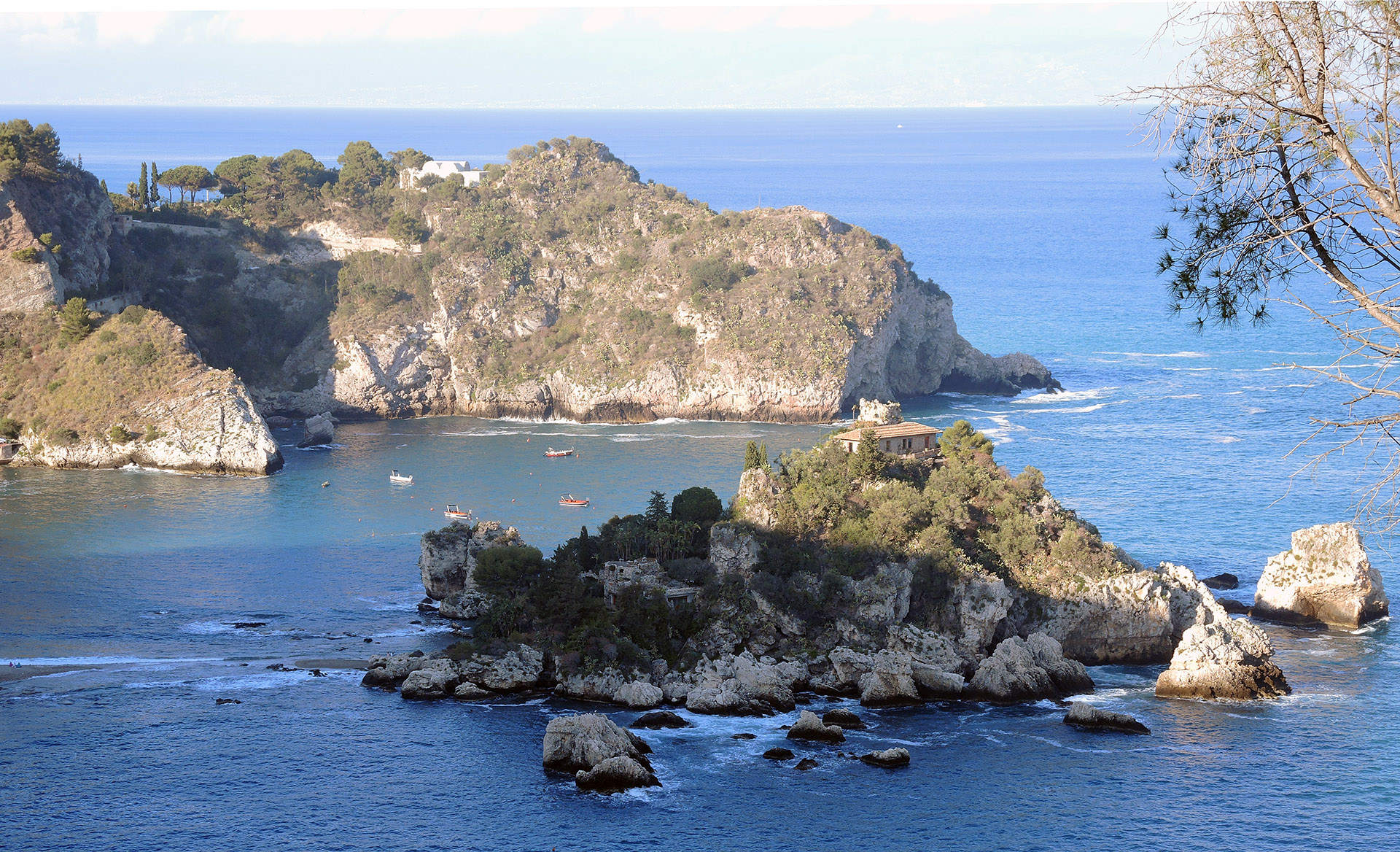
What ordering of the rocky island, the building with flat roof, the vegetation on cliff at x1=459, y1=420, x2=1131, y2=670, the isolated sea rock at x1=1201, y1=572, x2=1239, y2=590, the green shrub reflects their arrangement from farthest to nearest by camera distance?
the green shrub → the building with flat roof → the isolated sea rock at x1=1201, y1=572, x2=1239, y2=590 → the vegetation on cliff at x1=459, y1=420, x2=1131, y2=670 → the rocky island

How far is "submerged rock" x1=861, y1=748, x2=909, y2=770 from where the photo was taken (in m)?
45.9

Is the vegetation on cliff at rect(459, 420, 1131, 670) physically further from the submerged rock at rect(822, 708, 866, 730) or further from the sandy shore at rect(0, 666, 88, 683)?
the sandy shore at rect(0, 666, 88, 683)

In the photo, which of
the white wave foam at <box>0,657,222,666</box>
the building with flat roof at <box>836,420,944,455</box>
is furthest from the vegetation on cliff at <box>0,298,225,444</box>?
the building with flat roof at <box>836,420,944,455</box>

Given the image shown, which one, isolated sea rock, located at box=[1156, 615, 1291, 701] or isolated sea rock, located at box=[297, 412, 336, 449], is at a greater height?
isolated sea rock, located at box=[297, 412, 336, 449]

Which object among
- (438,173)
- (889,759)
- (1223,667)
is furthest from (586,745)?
(438,173)

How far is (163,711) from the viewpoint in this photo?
51125mm

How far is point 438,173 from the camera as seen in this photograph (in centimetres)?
13375

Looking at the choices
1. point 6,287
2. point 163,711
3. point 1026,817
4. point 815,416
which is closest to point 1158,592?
point 1026,817

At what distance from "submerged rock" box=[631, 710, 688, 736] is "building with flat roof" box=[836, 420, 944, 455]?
1885 cm

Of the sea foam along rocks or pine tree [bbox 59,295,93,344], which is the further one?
pine tree [bbox 59,295,93,344]

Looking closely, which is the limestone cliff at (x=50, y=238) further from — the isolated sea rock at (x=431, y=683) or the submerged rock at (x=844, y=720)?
the submerged rock at (x=844, y=720)

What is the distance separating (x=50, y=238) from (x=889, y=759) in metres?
84.6

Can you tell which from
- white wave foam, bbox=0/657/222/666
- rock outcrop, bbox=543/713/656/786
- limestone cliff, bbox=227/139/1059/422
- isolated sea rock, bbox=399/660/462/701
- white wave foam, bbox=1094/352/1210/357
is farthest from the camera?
white wave foam, bbox=1094/352/1210/357

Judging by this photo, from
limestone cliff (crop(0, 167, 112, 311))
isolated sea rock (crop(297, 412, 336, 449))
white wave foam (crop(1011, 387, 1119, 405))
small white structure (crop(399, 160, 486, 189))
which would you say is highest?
small white structure (crop(399, 160, 486, 189))
